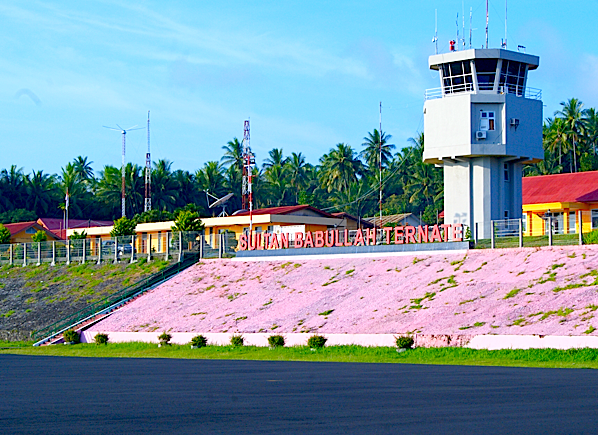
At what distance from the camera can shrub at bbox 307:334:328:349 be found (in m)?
37.8

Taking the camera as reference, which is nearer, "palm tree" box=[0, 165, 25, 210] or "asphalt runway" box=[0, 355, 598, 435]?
"asphalt runway" box=[0, 355, 598, 435]

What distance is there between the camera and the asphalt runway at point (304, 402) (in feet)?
42.4

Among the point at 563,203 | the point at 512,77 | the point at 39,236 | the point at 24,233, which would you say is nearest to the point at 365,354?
the point at 512,77

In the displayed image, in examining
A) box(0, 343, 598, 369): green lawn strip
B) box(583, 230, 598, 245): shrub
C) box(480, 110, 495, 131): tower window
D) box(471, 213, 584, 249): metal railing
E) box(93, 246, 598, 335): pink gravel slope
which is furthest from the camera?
box(480, 110, 495, 131): tower window

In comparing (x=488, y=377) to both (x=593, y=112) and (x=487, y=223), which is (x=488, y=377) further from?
(x=593, y=112)

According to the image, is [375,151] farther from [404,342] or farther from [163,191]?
[404,342]

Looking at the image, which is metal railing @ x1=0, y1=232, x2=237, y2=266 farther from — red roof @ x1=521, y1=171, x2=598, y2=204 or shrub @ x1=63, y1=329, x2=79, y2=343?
red roof @ x1=521, y1=171, x2=598, y2=204

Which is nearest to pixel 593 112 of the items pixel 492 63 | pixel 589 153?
pixel 589 153

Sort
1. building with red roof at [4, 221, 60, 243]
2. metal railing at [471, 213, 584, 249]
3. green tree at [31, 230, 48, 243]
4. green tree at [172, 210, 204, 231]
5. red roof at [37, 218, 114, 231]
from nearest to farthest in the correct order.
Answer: metal railing at [471, 213, 584, 249], green tree at [172, 210, 204, 231], green tree at [31, 230, 48, 243], building with red roof at [4, 221, 60, 243], red roof at [37, 218, 114, 231]

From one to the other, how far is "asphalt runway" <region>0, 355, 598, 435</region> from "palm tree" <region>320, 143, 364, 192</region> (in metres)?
97.4

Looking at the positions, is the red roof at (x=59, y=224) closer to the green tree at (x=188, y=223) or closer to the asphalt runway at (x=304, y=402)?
the green tree at (x=188, y=223)

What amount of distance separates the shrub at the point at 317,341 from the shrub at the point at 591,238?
52.8 feet

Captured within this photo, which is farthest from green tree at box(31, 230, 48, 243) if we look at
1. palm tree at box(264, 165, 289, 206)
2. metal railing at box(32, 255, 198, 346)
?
palm tree at box(264, 165, 289, 206)

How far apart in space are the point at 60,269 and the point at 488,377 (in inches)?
2201
